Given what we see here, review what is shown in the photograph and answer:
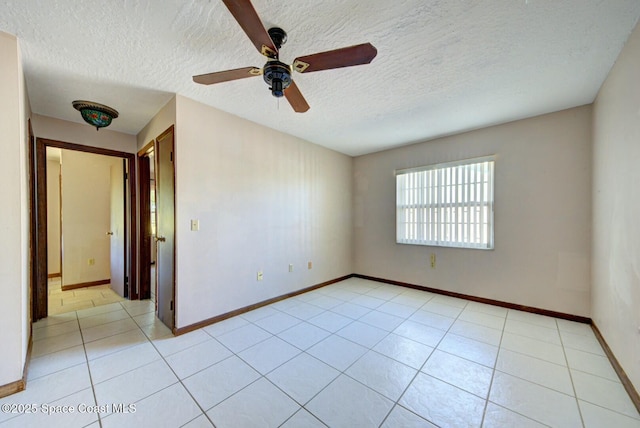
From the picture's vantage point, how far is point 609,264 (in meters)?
2.11

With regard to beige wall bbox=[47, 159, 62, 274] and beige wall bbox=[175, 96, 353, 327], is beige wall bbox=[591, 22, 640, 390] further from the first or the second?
beige wall bbox=[47, 159, 62, 274]

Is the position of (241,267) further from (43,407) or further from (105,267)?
(105,267)

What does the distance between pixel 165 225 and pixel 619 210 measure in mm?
4209

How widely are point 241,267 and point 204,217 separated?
0.76 meters

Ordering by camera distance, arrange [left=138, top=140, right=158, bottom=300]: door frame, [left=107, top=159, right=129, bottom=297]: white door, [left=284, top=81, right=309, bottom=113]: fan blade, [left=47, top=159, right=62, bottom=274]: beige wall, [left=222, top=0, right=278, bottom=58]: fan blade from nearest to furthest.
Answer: [left=222, top=0, right=278, bottom=58]: fan blade
[left=284, top=81, right=309, bottom=113]: fan blade
[left=138, top=140, right=158, bottom=300]: door frame
[left=107, top=159, right=129, bottom=297]: white door
[left=47, top=159, right=62, bottom=274]: beige wall

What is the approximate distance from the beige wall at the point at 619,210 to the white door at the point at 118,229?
5.40 metres

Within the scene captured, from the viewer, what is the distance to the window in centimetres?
334

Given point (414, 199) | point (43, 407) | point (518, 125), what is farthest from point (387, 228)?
point (43, 407)

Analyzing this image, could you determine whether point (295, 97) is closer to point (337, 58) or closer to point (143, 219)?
point (337, 58)

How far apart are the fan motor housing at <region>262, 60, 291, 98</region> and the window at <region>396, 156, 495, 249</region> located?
292 centimetres

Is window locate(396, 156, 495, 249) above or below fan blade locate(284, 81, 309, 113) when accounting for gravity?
below

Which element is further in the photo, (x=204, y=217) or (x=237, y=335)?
(x=204, y=217)

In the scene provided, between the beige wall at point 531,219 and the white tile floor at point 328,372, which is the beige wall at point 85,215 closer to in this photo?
the white tile floor at point 328,372

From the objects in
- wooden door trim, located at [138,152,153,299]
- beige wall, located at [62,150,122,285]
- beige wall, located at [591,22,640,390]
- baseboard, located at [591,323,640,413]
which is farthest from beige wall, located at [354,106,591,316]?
beige wall, located at [62,150,122,285]
